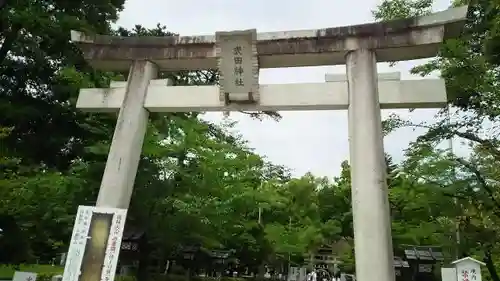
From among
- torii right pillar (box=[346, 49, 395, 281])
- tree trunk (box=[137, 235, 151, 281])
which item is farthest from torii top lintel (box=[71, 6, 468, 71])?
tree trunk (box=[137, 235, 151, 281])

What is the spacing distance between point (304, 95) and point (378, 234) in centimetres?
231

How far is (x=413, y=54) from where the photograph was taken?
21.7ft

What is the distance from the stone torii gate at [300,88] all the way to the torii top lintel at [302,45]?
0.01 m

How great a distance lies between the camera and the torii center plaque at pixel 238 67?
21.6 ft

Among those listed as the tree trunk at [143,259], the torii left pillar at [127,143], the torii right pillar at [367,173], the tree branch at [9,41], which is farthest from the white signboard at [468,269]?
the tree branch at [9,41]

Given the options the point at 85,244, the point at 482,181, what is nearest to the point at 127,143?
the point at 85,244

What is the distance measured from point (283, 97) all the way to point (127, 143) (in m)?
2.53

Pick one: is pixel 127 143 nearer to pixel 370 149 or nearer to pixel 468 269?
pixel 370 149

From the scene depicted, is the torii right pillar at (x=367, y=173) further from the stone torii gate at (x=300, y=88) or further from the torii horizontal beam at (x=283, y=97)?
the torii horizontal beam at (x=283, y=97)

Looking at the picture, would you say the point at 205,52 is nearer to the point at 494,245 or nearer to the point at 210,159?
the point at 210,159

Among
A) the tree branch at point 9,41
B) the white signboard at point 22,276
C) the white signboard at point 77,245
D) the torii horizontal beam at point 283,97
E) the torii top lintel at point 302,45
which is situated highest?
the tree branch at point 9,41

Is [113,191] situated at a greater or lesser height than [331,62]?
lesser

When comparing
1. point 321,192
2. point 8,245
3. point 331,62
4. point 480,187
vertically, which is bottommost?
point 8,245

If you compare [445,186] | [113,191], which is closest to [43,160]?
[113,191]
